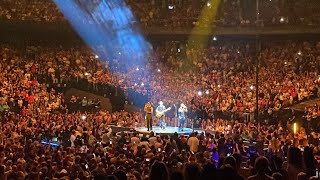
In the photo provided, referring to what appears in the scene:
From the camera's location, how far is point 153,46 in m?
33.7

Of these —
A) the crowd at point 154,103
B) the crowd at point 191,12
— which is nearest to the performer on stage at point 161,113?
the crowd at point 154,103

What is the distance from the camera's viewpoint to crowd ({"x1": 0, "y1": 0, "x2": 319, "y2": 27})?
100ft

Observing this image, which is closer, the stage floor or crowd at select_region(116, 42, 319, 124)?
the stage floor

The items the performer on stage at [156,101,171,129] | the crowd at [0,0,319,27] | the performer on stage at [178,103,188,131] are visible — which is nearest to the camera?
the performer on stage at [156,101,171,129]

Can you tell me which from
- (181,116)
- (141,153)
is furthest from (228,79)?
(141,153)

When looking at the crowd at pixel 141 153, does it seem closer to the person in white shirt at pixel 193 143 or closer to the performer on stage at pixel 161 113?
the person in white shirt at pixel 193 143

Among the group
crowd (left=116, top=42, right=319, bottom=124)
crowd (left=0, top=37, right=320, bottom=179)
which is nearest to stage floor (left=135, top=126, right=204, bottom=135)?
crowd (left=0, top=37, right=320, bottom=179)

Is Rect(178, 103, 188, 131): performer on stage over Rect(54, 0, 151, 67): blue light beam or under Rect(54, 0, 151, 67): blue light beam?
under

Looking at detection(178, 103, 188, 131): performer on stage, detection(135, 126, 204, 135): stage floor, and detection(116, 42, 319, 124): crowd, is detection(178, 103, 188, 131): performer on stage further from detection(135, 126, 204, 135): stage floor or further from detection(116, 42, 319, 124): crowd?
detection(116, 42, 319, 124): crowd

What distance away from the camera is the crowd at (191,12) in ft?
100

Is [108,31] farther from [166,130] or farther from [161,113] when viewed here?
[166,130]

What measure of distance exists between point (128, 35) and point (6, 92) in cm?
996

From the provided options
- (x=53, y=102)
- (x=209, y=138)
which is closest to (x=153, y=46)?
(x=53, y=102)

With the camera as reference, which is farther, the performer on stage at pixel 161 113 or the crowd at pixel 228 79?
the crowd at pixel 228 79
